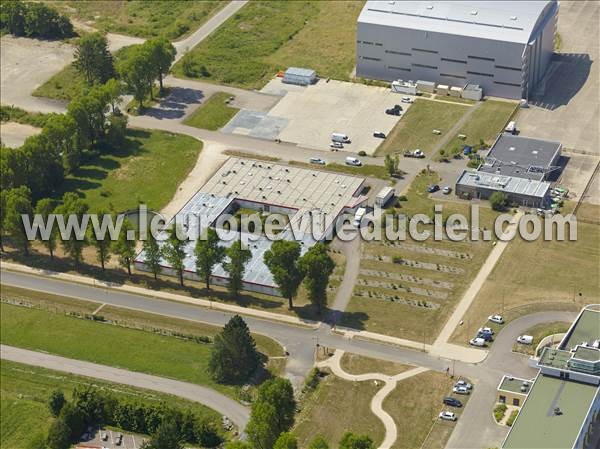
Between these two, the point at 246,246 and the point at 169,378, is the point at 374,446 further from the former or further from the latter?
the point at 246,246

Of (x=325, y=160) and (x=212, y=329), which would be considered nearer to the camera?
(x=212, y=329)

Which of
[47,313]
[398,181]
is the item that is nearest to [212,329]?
[47,313]

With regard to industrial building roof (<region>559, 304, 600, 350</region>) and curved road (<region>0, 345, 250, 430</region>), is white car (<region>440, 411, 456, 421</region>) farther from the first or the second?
curved road (<region>0, 345, 250, 430</region>)

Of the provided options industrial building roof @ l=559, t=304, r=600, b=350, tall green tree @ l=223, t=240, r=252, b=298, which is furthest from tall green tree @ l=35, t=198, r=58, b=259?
industrial building roof @ l=559, t=304, r=600, b=350

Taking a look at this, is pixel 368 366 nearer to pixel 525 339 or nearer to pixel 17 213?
pixel 525 339

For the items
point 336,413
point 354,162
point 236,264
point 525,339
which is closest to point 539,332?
point 525,339
